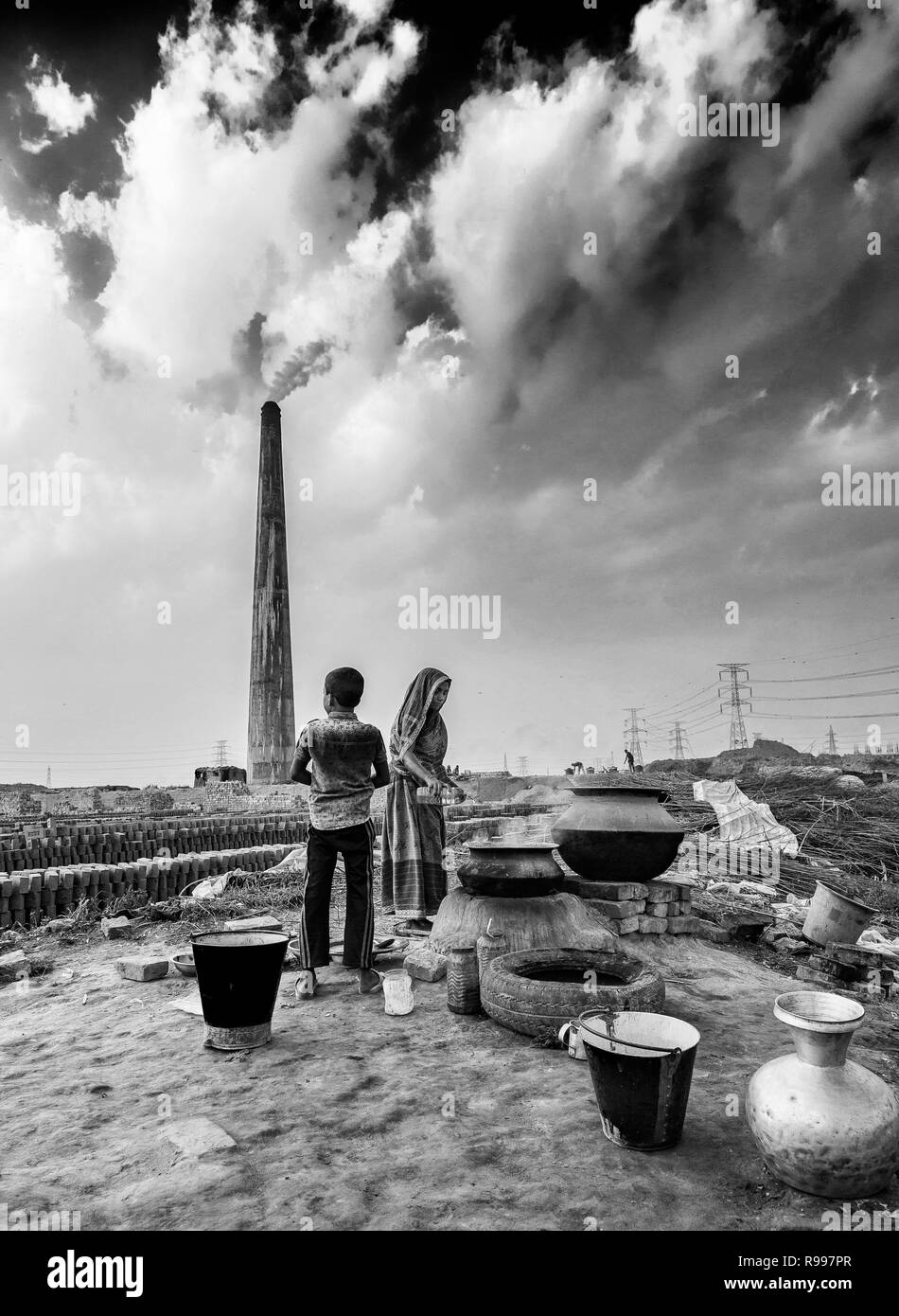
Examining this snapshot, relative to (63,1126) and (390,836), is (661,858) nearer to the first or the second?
(390,836)

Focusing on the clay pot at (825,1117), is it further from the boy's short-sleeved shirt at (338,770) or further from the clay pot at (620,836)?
the clay pot at (620,836)

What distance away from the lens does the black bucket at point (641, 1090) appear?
2.58 metres

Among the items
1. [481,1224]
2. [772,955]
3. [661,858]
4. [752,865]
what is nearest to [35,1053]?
[481,1224]

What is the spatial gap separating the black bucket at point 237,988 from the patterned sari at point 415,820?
106 inches

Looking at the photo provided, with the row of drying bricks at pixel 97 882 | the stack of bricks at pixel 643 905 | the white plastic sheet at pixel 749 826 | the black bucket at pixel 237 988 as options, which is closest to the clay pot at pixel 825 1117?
the black bucket at pixel 237 988

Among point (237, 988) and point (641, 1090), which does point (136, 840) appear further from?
point (641, 1090)

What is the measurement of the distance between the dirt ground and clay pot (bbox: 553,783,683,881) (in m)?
1.20

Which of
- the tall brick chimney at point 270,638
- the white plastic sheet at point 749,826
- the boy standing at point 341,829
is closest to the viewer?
the boy standing at point 341,829

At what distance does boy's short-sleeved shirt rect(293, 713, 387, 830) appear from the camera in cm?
472

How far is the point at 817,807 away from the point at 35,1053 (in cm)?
1258

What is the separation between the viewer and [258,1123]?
9.46ft

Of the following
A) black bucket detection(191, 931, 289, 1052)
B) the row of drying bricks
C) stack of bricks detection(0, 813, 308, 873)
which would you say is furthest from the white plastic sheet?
black bucket detection(191, 931, 289, 1052)

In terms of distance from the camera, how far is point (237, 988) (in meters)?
3.70

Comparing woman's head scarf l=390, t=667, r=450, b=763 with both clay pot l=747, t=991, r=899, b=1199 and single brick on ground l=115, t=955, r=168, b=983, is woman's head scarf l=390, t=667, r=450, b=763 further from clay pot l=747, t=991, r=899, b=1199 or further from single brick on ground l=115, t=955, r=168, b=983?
clay pot l=747, t=991, r=899, b=1199
